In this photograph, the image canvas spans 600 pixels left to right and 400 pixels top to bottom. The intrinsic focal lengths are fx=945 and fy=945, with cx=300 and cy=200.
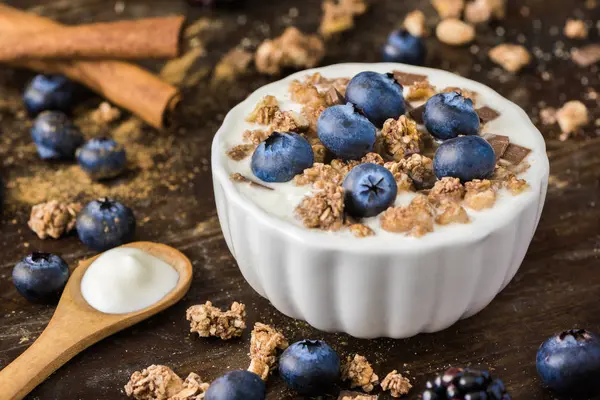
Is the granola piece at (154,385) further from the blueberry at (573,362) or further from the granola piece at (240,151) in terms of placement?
the blueberry at (573,362)

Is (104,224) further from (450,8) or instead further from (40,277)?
(450,8)

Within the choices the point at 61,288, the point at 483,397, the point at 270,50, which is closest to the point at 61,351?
the point at 61,288

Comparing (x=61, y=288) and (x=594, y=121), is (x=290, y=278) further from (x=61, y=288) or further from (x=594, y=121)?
(x=594, y=121)

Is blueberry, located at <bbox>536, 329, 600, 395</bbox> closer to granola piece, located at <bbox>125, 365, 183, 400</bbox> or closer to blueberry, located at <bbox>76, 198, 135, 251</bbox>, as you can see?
granola piece, located at <bbox>125, 365, 183, 400</bbox>

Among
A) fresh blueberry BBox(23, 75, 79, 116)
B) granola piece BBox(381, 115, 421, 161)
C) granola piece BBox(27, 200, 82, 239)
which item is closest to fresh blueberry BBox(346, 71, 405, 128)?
granola piece BBox(381, 115, 421, 161)

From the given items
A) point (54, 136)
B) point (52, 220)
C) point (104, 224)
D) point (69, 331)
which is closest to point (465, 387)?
point (69, 331)

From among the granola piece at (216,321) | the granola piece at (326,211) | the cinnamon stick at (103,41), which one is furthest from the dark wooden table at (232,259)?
the granola piece at (326,211)

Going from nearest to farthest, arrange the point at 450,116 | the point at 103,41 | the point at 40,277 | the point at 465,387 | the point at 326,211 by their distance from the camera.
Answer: the point at 465,387 < the point at 326,211 < the point at 450,116 < the point at 40,277 < the point at 103,41
